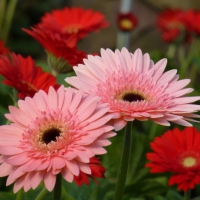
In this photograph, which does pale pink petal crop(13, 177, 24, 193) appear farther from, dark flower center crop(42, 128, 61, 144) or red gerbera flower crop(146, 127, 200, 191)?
red gerbera flower crop(146, 127, 200, 191)

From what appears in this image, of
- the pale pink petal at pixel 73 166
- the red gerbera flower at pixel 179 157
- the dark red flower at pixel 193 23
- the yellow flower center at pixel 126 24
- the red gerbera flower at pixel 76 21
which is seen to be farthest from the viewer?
the yellow flower center at pixel 126 24

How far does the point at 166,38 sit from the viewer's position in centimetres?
165

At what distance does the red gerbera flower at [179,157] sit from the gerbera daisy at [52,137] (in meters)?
0.21

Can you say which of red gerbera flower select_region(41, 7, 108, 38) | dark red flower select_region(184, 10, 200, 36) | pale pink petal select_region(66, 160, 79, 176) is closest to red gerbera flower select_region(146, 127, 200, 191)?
pale pink petal select_region(66, 160, 79, 176)

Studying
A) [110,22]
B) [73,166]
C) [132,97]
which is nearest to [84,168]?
[73,166]

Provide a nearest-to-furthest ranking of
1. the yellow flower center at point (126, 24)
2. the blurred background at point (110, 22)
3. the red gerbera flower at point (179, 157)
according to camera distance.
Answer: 1. the red gerbera flower at point (179, 157)
2. the yellow flower center at point (126, 24)
3. the blurred background at point (110, 22)

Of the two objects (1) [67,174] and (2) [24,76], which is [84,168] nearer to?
(1) [67,174]

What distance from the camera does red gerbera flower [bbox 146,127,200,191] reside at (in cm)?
71

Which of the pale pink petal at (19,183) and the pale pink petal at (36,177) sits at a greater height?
the pale pink petal at (36,177)

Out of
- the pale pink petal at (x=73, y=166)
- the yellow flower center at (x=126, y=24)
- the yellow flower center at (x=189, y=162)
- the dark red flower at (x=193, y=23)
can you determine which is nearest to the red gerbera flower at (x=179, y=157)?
the yellow flower center at (x=189, y=162)

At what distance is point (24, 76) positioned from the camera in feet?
2.55

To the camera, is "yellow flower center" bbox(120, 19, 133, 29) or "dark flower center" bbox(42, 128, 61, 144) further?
"yellow flower center" bbox(120, 19, 133, 29)

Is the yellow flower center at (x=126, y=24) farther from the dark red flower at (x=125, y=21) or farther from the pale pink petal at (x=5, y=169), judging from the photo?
the pale pink petal at (x=5, y=169)

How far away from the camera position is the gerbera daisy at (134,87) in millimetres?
544
